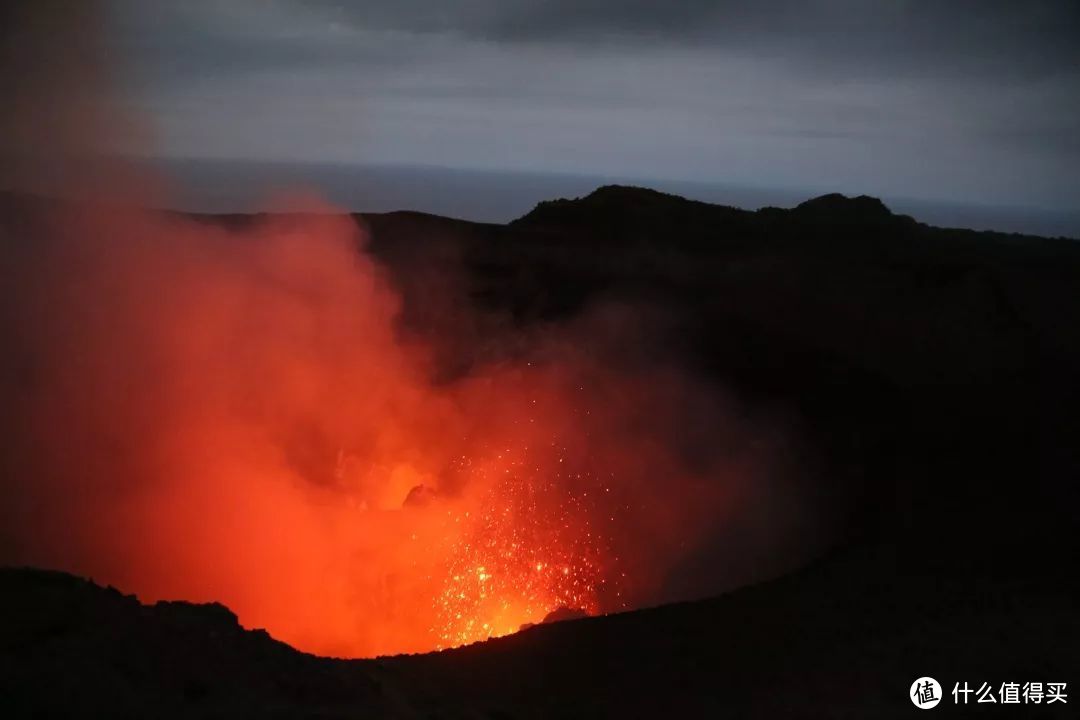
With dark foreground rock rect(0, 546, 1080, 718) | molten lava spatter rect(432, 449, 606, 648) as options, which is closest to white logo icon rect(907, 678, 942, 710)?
dark foreground rock rect(0, 546, 1080, 718)

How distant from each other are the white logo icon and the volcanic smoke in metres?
2.69

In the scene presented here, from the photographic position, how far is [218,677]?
12.7 feet

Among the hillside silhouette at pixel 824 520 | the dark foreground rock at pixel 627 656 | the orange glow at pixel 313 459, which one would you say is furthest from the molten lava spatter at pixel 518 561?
the dark foreground rock at pixel 627 656

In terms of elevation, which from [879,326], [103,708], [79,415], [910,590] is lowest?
[103,708]

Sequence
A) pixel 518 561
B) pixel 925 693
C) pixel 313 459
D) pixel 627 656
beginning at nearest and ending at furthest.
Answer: pixel 925 693 → pixel 627 656 → pixel 518 561 → pixel 313 459

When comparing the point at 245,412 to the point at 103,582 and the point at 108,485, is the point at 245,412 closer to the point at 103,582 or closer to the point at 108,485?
the point at 108,485

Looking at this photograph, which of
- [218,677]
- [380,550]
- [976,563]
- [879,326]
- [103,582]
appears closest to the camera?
[218,677]

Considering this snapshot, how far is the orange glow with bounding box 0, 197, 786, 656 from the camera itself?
315 inches

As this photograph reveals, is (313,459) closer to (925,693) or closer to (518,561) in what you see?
(518,561)

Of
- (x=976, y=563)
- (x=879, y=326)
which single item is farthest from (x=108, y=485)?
(x=879, y=326)

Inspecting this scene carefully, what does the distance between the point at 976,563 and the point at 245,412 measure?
7293 mm

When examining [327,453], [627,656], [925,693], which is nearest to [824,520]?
[925,693]

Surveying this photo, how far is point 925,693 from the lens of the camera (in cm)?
468

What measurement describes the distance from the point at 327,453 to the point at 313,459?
20 centimetres
